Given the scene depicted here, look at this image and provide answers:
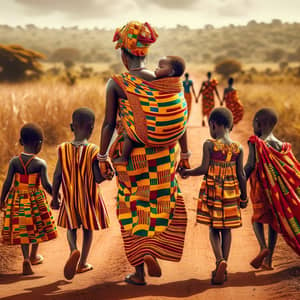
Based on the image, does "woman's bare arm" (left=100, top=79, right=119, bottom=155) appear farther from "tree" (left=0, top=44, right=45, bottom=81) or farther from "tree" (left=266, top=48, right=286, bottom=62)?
"tree" (left=266, top=48, right=286, bottom=62)

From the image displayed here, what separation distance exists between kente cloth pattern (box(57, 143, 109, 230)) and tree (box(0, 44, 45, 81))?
80.1ft

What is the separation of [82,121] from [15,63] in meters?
25.2

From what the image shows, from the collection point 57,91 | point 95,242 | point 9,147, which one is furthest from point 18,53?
point 95,242

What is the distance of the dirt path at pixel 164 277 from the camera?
4203mm

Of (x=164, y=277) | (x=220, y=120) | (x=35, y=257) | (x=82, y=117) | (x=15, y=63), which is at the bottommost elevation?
(x=164, y=277)

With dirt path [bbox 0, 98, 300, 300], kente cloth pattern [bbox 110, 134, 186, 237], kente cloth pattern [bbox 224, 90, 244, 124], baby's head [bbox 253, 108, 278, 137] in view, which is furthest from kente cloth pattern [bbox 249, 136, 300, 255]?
kente cloth pattern [bbox 224, 90, 244, 124]

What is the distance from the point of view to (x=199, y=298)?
4.10m

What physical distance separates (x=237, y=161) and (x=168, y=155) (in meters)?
0.65

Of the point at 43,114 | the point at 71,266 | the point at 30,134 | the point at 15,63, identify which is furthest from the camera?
the point at 15,63

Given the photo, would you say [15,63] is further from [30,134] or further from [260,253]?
[260,253]

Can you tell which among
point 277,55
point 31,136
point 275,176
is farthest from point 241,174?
point 277,55

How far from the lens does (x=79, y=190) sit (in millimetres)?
4613

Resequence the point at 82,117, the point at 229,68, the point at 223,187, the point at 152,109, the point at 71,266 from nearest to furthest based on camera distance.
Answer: the point at 152,109 < the point at 71,266 < the point at 223,187 < the point at 82,117 < the point at 229,68

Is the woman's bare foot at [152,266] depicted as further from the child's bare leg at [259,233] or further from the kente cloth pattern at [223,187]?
the child's bare leg at [259,233]
